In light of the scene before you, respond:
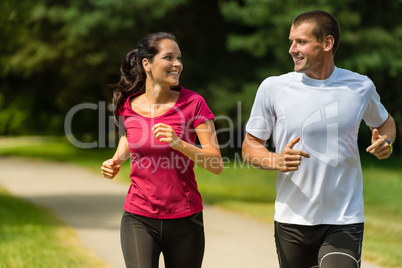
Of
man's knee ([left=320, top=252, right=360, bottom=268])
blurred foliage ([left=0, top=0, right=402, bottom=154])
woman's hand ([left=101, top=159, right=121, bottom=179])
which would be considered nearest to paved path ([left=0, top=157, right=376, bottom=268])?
blurred foliage ([left=0, top=0, right=402, bottom=154])

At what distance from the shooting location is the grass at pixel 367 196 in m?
7.99

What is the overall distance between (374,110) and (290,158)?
2.34 feet

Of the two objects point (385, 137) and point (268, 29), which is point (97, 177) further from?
point (385, 137)

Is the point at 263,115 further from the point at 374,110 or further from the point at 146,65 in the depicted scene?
the point at 146,65

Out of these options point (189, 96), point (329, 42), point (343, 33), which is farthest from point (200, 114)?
point (343, 33)

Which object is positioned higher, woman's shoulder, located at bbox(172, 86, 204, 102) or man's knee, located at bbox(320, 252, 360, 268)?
woman's shoulder, located at bbox(172, 86, 204, 102)

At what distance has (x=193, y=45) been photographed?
23.0 meters

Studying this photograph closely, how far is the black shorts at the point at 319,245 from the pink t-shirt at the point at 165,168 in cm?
56

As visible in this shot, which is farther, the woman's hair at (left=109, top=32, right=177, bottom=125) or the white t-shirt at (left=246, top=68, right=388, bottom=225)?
the woman's hair at (left=109, top=32, right=177, bottom=125)

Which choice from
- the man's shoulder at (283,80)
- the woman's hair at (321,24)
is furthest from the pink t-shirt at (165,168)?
the woman's hair at (321,24)

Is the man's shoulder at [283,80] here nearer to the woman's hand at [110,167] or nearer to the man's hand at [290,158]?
the man's hand at [290,158]

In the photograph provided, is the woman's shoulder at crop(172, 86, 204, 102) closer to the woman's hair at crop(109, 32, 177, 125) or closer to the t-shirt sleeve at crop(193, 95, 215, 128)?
the t-shirt sleeve at crop(193, 95, 215, 128)

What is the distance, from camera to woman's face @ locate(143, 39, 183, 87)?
3.78 m

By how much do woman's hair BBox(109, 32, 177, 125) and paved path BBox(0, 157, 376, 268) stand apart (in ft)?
A: 10.8
